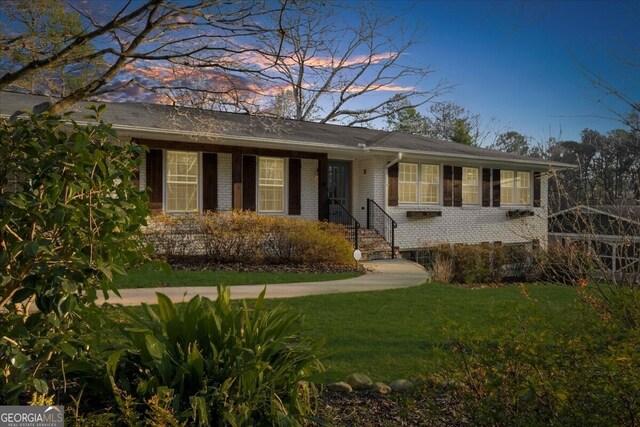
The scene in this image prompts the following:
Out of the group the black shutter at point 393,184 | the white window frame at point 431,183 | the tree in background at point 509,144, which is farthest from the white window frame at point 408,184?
the tree in background at point 509,144

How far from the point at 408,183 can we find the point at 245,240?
813cm

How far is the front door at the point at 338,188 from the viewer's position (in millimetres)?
19359

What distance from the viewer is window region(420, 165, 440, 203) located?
20203 mm

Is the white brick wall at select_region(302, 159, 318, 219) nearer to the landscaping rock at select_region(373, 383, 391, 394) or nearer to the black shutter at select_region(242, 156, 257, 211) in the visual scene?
the black shutter at select_region(242, 156, 257, 211)

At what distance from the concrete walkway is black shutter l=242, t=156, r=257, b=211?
4.55 m

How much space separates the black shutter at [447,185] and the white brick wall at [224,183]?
829cm

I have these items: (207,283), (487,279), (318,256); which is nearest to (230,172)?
(318,256)

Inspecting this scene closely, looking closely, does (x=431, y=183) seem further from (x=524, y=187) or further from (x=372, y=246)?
(x=524, y=187)

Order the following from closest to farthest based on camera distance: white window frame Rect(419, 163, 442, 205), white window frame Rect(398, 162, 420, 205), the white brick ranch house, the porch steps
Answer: the white brick ranch house, the porch steps, white window frame Rect(398, 162, 420, 205), white window frame Rect(419, 163, 442, 205)

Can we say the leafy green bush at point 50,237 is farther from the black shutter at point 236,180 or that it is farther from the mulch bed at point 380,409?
the black shutter at point 236,180

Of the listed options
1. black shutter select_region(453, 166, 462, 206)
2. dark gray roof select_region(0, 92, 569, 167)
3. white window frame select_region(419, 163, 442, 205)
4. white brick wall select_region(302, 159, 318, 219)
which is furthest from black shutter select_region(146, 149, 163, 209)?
black shutter select_region(453, 166, 462, 206)

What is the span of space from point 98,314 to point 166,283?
7537 mm

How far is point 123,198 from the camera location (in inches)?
129

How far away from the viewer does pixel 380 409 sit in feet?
13.1
